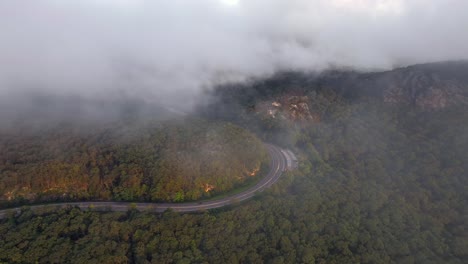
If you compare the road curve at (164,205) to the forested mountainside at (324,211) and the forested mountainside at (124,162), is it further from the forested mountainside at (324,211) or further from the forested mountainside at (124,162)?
the forested mountainside at (324,211)

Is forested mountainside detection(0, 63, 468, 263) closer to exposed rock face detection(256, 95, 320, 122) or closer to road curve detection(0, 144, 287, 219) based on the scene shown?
exposed rock face detection(256, 95, 320, 122)

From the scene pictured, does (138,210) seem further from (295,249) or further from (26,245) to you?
(295,249)

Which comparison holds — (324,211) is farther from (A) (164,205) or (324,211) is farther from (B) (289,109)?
(B) (289,109)

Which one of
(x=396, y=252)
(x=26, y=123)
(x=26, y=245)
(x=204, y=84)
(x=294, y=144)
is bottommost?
(x=396, y=252)

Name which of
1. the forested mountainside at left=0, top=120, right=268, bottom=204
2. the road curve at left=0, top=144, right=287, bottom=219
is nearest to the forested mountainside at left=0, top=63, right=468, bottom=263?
the road curve at left=0, top=144, right=287, bottom=219

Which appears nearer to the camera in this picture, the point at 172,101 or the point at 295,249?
the point at 295,249

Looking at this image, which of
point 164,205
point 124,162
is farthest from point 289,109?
point 124,162

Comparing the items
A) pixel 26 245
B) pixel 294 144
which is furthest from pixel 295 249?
pixel 26 245

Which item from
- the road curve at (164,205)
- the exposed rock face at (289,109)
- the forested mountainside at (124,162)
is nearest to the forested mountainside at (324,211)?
the exposed rock face at (289,109)
